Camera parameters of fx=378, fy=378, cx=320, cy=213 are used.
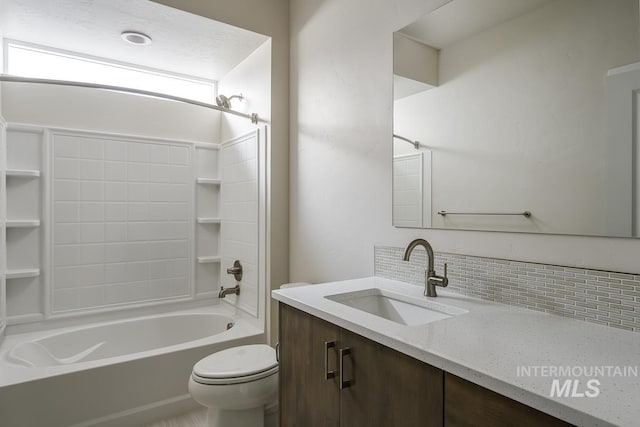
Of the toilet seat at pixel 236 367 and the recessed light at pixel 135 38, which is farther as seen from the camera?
the recessed light at pixel 135 38

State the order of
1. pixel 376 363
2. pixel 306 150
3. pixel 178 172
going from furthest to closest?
pixel 178 172 → pixel 306 150 → pixel 376 363

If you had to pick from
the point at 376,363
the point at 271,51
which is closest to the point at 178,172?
the point at 271,51

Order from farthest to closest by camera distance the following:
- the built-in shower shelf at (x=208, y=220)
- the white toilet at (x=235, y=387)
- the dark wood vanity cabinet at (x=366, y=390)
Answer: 1. the built-in shower shelf at (x=208, y=220)
2. the white toilet at (x=235, y=387)
3. the dark wood vanity cabinet at (x=366, y=390)

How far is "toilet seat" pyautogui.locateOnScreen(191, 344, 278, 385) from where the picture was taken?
176cm

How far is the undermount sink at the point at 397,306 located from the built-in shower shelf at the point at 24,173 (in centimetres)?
230

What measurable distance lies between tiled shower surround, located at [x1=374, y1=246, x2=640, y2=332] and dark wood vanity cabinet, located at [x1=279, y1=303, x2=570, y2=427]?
56 cm

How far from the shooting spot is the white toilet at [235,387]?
1748 mm

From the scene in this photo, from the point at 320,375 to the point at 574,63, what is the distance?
1257 mm

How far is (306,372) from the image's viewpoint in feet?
4.31

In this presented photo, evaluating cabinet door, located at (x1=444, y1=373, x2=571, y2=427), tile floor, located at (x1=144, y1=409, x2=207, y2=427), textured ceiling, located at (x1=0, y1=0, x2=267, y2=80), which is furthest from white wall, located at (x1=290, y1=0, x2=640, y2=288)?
tile floor, located at (x1=144, y1=409, x2=207, y2=427)

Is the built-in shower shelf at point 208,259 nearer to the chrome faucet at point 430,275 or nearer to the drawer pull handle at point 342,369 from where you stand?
the chrome faucet at point 430,275

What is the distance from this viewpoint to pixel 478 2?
1.42 metres

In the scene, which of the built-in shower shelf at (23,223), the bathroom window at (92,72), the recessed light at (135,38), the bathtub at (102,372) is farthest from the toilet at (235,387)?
the bathroom window at (92,72)

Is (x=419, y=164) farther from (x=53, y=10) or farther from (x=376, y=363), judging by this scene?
(x=53, y=10)
